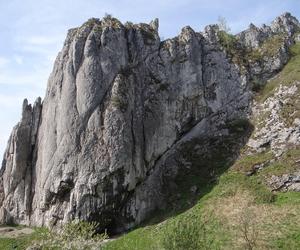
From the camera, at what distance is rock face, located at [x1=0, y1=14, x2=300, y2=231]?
215ft

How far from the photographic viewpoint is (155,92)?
75.1m

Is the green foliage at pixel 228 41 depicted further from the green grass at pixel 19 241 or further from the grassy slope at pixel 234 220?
the green grass at pixel 19 241

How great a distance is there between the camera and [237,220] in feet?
183

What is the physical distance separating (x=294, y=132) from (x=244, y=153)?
7.24 metres

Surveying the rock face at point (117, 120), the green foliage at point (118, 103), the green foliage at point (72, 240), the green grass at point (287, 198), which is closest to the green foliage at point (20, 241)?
the rock face at point (117, 120)

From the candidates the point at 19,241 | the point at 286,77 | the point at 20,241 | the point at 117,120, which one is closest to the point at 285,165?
the point at 286,77

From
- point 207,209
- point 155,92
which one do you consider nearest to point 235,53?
point 155,92

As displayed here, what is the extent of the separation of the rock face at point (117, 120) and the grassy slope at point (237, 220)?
23.5 ft

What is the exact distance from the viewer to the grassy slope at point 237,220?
48.7 meters

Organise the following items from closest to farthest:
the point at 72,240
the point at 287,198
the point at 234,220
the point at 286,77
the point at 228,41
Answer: the point at 72,240
the point at 234,220
the point at 287,198
the point at 286,77
the point at 228,41

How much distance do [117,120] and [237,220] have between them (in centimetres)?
2143

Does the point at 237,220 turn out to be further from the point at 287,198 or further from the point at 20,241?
the point at 20,241

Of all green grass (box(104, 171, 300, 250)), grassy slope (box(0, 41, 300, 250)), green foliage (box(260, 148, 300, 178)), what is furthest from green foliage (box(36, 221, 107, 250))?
green foliage (box(260, 148, 300, 178))

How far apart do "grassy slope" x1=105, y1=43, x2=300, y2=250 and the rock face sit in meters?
7.16
